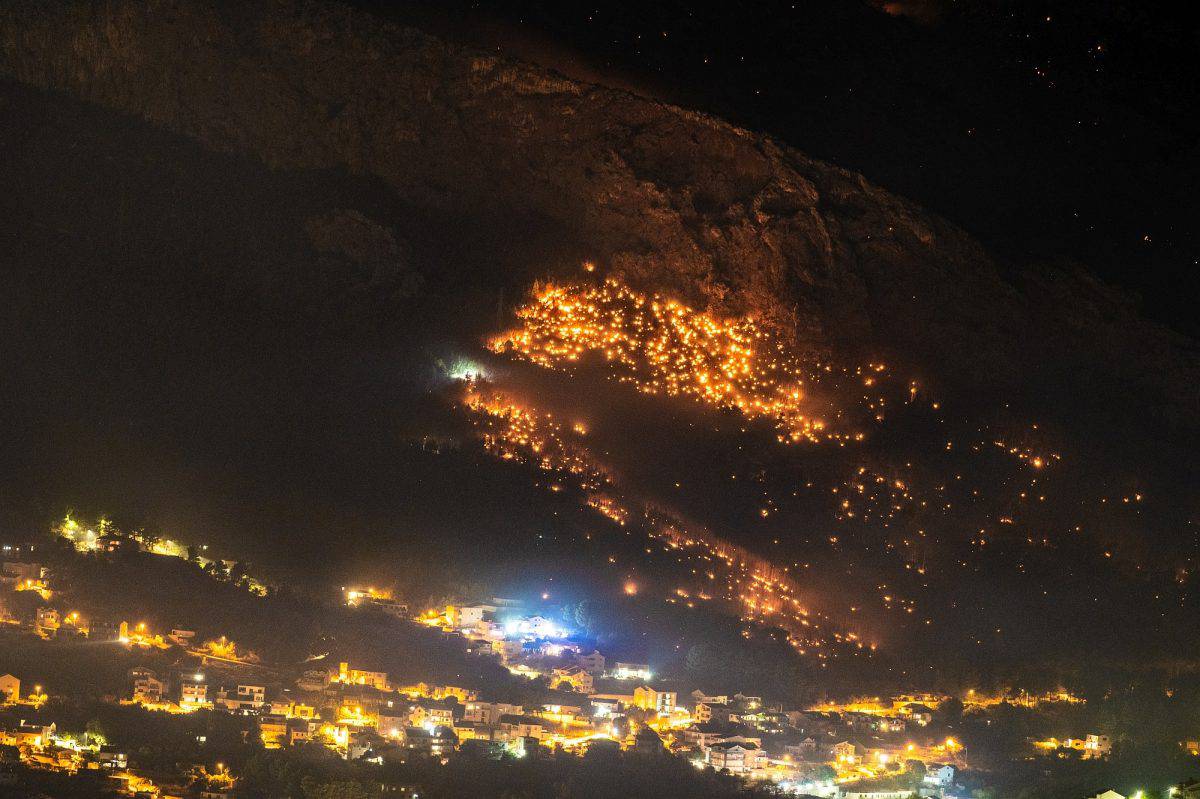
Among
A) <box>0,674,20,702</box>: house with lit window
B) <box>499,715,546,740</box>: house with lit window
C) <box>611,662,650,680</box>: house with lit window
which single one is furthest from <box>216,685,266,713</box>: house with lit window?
<box>611,662,650,680</box>: house with lit window

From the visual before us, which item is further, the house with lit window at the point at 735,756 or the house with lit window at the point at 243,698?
the house with lit window at the point at 735,756

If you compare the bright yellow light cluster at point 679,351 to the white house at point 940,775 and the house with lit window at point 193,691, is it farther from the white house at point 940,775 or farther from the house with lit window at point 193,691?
the house with lit window at point 193,691

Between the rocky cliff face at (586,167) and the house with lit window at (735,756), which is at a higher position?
the rocky cliff face at (586,167)

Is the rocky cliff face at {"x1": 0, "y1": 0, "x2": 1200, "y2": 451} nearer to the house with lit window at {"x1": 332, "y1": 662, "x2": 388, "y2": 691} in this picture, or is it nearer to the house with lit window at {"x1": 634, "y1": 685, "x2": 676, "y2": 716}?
the house with lit window at {"x1": 634, "y1": 685, "x2": 676, "y2": 716}

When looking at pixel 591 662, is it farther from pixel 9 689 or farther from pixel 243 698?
pixel 9 689

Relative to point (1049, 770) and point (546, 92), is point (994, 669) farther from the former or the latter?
point (546, 92)

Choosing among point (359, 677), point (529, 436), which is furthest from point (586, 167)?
point (359, 677)

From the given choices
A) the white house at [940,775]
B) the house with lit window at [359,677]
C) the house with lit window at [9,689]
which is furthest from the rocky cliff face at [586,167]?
the house with lit window at [9,689]
